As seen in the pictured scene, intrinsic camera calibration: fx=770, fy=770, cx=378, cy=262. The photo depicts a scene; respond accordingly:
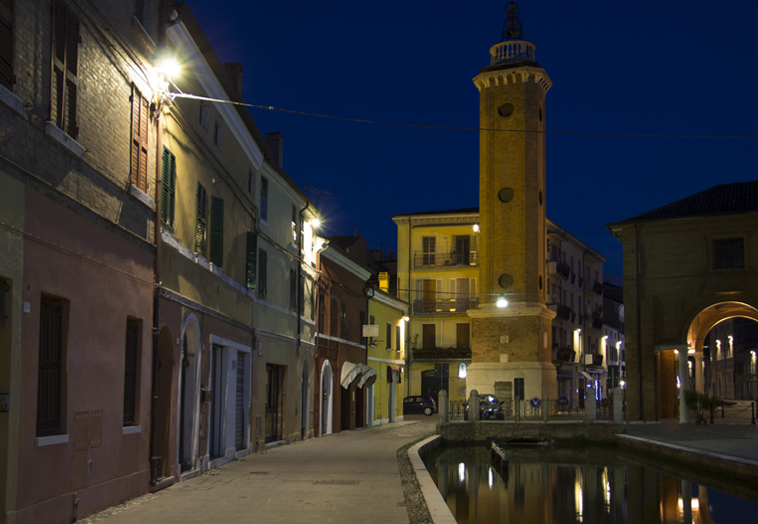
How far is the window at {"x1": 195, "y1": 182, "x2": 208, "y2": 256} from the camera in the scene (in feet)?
48.9

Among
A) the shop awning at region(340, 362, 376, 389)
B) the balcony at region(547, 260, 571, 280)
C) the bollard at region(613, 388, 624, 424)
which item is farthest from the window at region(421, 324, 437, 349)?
the bollard at region(613, 388, 624, 424)

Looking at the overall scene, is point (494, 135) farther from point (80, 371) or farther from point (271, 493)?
point (80, 371)

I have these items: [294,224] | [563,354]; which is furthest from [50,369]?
[563,354]

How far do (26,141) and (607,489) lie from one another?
15.0m

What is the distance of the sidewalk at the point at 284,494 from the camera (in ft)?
32.7

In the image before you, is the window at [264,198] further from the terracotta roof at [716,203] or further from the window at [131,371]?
the terracotta roof at [716,203]

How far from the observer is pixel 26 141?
7.87 meters

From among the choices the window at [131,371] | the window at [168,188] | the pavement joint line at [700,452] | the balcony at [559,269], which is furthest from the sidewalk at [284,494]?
the balcony at [559,269]

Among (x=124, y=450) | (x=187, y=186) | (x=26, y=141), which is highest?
(x=187, y=186)

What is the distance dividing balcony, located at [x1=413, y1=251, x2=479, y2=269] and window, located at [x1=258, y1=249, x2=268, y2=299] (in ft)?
110

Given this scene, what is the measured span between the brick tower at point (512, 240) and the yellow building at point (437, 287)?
12.4 metres

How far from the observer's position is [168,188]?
42.6 ft

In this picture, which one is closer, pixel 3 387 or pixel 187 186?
pixel 3 387

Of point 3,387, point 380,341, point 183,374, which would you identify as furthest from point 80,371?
point 380,341
